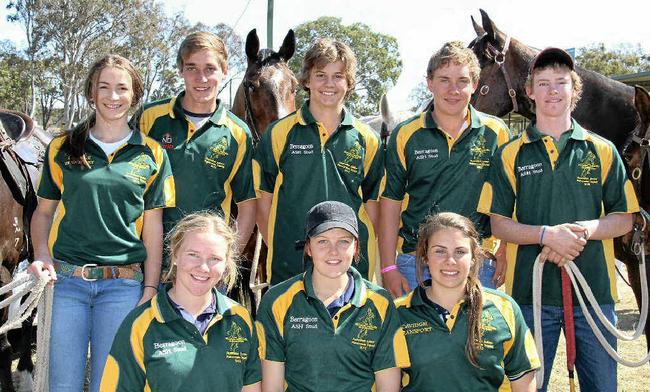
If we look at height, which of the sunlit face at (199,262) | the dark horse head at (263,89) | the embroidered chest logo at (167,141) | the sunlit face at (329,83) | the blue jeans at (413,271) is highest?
the dark horse head at (263,89)

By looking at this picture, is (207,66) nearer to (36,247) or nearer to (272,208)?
(272,208)

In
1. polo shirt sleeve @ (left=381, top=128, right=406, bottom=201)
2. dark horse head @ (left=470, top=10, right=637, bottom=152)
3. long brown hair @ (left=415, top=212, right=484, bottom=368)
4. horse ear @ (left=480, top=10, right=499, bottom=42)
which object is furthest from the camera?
horse ear @ (left=480, top=10, right=499, bottom=42)

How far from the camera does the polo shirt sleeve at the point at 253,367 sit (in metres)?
2.80

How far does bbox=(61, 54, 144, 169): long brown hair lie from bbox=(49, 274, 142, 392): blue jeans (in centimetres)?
60

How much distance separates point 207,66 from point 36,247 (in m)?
1.31

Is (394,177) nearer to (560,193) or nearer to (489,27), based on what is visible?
(560,193)

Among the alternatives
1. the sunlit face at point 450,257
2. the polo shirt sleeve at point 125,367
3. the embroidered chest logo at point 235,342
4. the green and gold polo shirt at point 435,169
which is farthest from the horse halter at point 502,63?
the polo shirt sleeve at point 125,367

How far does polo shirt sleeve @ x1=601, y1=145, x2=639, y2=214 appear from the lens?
323 centimetres

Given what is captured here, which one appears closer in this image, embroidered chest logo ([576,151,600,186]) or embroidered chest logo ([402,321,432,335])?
embroidered chest logo ([402,321,432,335])

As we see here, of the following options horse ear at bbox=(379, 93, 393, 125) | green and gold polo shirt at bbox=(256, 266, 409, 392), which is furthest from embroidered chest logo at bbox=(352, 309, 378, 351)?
horse ear at bbox=(379, 93, 393, 125)

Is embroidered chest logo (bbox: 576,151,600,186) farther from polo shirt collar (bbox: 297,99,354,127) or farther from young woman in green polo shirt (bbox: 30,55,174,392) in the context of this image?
young woman in green polo shirt (bbox: 30,55,174,392)

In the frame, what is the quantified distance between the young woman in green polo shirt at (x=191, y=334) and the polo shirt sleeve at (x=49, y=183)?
2.55 ft

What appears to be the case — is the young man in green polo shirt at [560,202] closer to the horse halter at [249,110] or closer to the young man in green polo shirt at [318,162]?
the young man in green polo shirt at [318,162]

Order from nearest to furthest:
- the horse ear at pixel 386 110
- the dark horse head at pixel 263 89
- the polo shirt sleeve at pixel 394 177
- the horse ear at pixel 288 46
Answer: the polo shirt sleeve at pixel 394 177
the dark horse head at pixel 263 89
the horse ear at pixel 288 46
the horse ear at pixel 386 110
